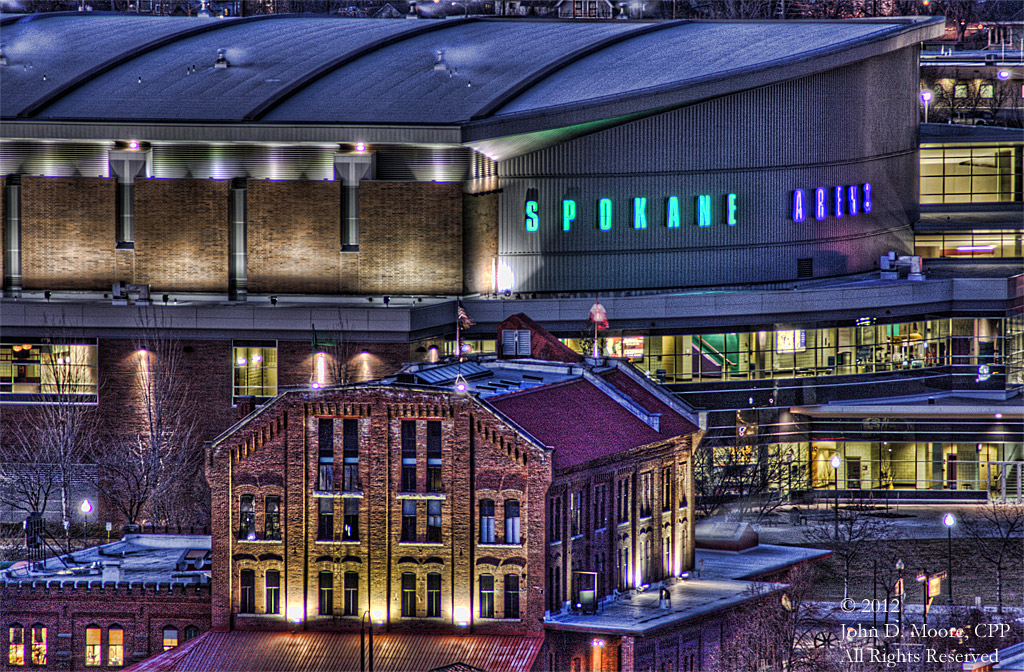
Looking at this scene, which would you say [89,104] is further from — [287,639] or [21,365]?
[287,639]

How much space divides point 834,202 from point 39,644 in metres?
60.5

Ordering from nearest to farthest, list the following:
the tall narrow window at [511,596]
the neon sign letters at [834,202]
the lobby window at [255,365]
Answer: the tall narrow window at [511,596] < the lobby window at [255,365] < the neon sign letters at [834,202]

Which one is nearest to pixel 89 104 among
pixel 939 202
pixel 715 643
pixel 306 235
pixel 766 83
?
pixel 306 235

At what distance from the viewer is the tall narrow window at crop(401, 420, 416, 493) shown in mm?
89375

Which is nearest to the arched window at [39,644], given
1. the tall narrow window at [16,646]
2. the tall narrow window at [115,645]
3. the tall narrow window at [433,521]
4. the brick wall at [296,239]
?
the tall narrow window at [16,646]

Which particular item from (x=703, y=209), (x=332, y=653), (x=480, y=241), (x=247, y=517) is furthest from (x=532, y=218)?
(x=332, y=653)

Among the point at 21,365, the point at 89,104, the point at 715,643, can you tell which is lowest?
the point at 715,643

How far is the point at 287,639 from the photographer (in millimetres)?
88438

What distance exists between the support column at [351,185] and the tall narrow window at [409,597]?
39544mm

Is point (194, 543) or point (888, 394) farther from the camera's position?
point (888, 394)

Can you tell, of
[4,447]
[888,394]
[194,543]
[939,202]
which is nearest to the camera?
[194,543]

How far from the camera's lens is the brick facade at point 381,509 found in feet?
287

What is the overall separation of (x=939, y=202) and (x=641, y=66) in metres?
43.3

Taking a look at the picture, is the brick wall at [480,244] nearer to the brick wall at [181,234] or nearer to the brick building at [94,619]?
the brick wall at [181,234]
